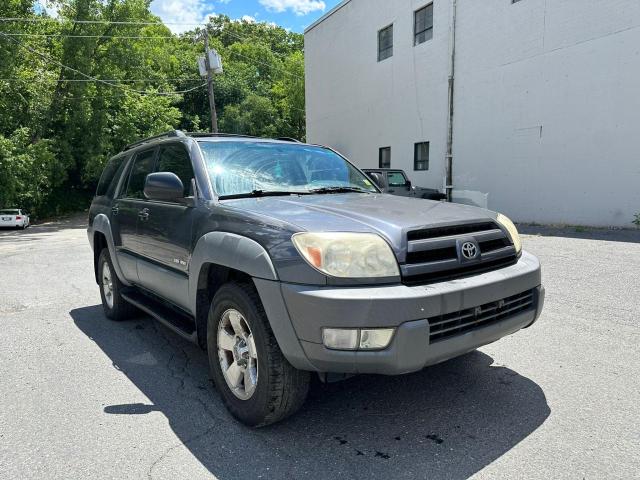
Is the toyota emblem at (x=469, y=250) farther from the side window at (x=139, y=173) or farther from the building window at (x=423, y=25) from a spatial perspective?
the building window at (x=423, y=25)

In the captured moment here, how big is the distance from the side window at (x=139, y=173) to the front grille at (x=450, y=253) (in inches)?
114

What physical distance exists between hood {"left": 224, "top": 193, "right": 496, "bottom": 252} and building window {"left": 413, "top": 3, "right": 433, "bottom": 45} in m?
15.8

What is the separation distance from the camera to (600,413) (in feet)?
9.78

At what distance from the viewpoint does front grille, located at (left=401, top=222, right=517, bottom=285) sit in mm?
2602

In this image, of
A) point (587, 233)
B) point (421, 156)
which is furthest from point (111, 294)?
point (421, 156)

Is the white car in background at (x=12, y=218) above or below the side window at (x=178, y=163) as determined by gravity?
below

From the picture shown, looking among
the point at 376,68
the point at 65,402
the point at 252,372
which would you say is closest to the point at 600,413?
the point at 252,372

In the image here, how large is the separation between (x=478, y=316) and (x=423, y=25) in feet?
56.4

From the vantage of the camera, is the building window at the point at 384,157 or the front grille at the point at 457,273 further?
the building window at the point at 384,157

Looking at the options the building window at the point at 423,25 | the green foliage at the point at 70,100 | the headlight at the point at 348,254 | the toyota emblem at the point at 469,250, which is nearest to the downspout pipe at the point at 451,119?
the building window at the point at 423,25

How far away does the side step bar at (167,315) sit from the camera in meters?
3.50

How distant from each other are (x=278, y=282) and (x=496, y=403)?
1.71 meters

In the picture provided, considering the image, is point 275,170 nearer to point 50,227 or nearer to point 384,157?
point 384,157

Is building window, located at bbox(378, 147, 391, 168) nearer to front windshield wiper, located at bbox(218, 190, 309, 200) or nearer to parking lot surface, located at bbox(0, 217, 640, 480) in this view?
→ parking lot surface, located at bbox(0, 217, 640, 480)
